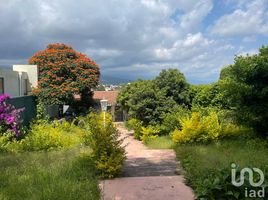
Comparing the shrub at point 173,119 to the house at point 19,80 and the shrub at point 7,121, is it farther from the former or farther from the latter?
the house at point 19,80

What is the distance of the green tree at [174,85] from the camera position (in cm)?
1655

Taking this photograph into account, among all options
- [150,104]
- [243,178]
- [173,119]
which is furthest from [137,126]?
[243,178]

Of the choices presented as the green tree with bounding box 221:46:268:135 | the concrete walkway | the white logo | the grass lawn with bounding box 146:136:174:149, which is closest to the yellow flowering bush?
the grass lawn with bounding box 146:136:174:149

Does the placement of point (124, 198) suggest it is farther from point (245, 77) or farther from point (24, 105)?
point (24, 105)

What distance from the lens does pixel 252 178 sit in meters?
5.84

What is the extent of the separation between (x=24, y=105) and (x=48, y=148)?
5.67 meters

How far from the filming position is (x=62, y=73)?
21.8 meters

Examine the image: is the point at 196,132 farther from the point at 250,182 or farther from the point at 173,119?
the point at 250,182

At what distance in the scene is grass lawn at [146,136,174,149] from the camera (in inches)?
512

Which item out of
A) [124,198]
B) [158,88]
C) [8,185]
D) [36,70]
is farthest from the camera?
[36,70]

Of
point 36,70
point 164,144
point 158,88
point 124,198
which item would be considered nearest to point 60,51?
point 36,70

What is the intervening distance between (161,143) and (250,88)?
4285mm

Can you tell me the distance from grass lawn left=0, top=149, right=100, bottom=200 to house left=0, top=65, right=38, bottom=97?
9833 mm

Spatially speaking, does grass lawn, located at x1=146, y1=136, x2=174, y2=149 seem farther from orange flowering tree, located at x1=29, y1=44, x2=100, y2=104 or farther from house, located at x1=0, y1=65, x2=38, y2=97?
house, located at x1=0, y1=65, x2=38, y2=97
